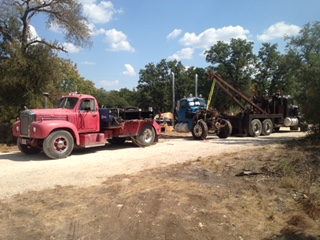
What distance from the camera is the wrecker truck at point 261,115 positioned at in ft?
64.8

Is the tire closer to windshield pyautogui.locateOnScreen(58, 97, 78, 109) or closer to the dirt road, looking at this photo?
the dirt road

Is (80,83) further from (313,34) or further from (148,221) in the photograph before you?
(148,221)

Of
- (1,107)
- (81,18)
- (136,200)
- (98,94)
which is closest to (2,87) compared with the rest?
(1,107)

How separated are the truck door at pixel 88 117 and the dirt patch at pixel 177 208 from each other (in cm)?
499

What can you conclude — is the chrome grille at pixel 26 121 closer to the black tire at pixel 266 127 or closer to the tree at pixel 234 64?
the black tire at pixel 266 127

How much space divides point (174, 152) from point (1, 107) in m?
10.5

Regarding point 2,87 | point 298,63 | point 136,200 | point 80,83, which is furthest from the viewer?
point 80,83

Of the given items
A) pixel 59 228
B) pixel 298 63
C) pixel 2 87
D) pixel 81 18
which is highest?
pixel 81 18

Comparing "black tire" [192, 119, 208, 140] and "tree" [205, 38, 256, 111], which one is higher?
"tree" [205, 38, 256, 111]

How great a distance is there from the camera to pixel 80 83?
71.4m

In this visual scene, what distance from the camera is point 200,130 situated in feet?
58.6

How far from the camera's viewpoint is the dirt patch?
482cm

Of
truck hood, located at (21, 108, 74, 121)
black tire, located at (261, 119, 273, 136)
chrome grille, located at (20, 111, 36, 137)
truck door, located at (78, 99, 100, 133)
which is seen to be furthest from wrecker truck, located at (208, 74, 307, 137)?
chrome grille, located at (20, 111, 36, 137)

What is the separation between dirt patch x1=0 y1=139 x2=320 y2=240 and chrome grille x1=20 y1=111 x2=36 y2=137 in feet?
16.6
